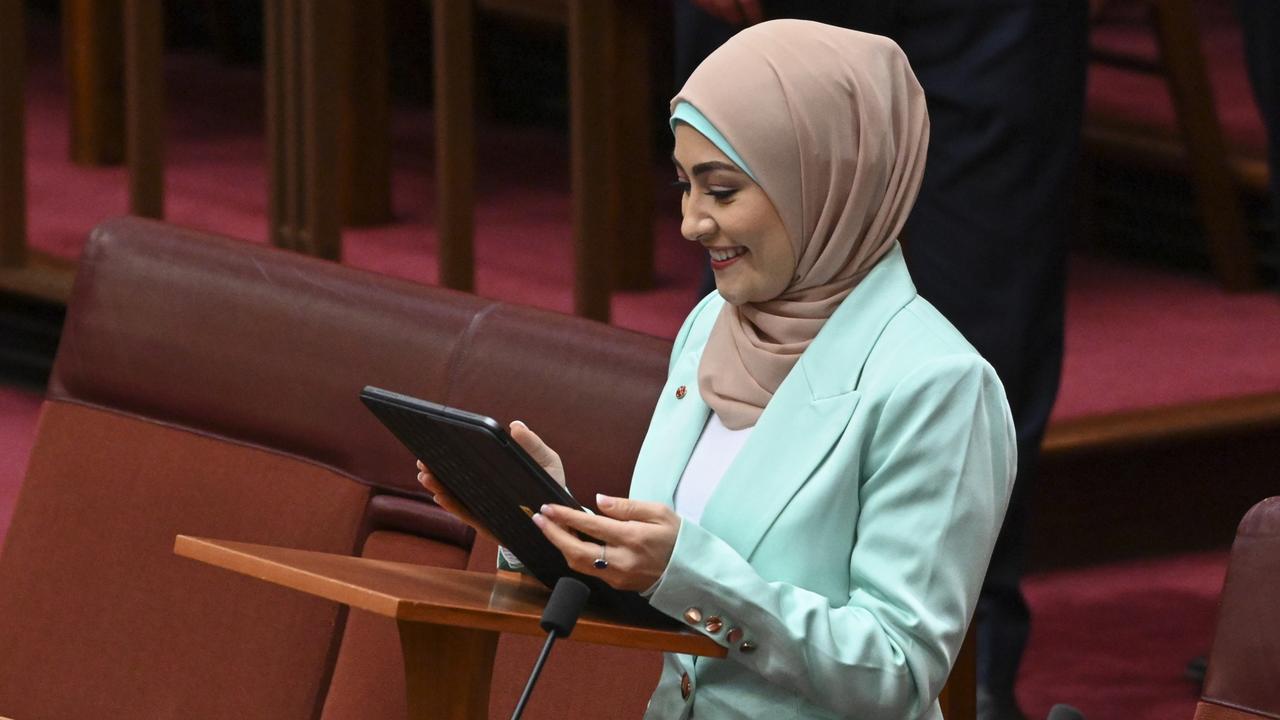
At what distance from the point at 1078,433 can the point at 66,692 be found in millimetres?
1727

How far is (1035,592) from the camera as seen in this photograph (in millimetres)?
3285

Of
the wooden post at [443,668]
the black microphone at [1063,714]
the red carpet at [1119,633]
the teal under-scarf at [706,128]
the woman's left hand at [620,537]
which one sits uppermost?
the teal under-scarf at [706,128]

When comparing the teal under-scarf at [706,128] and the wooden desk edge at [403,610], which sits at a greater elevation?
the teal under-scarf at [706,128]

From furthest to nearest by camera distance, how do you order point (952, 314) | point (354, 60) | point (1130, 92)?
point (1130, 92)
point (354, 60)
point (952, 314)

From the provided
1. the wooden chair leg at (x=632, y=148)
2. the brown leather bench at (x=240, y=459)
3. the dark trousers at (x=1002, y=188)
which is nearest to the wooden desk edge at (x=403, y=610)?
the brown leather bench at (x=240, y=459)

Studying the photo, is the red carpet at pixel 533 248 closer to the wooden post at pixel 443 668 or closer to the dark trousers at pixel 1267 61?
the dark trousers at pixel 1267 61

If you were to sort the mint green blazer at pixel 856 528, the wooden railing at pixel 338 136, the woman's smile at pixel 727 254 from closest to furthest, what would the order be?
1. the mint green blazer at pixel 856 528
2. the woman's smile at pixel 727 254
3. the wooden railing at pixel 338 136

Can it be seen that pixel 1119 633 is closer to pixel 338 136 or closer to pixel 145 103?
pixel 338 136

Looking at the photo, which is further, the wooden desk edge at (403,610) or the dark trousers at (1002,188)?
the dark trousers at (1002,188)

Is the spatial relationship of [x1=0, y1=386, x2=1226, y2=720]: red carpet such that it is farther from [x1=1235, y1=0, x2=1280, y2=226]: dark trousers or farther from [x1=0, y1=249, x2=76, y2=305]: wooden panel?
[x1=1235, y1=0, x2=1280, y2=226]: dark trousers

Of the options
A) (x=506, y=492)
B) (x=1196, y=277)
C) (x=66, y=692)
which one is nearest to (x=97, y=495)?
(x=66, y=692)

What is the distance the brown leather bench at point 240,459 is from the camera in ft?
6.57

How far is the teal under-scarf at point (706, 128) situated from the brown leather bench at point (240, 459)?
1.40 ft

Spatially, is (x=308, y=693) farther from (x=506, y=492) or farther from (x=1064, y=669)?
(x=1064, y=669)
